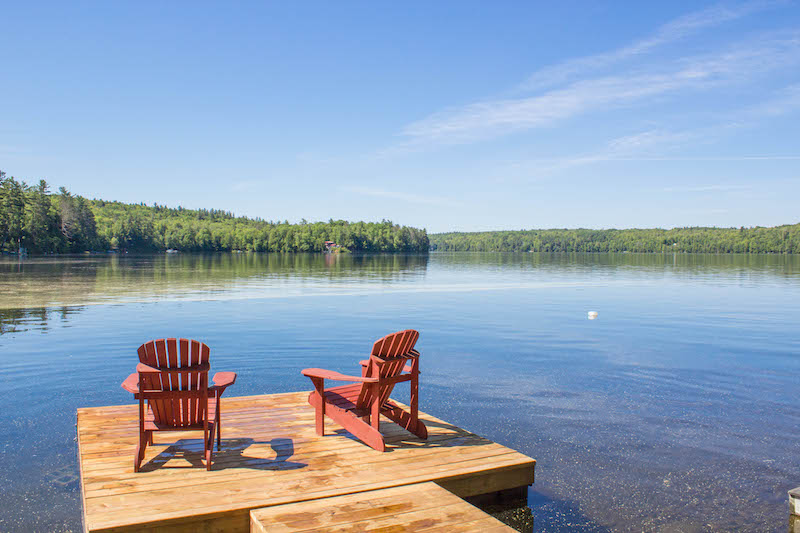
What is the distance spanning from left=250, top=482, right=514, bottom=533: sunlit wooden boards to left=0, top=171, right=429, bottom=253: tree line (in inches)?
4263

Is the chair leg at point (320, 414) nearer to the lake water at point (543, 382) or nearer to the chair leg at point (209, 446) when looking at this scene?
the chair leg at point (209, 446)

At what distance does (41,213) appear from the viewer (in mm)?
99750

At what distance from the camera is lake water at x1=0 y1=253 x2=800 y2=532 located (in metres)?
6.22

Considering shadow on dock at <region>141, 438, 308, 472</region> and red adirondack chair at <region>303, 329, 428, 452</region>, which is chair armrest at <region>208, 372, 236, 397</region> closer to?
shadow on dock at <region>141, 438, 308, 472</region>

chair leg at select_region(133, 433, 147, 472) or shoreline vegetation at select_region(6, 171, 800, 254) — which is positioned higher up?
shoreline vegetation at select_region(6, 171, 800, 254)

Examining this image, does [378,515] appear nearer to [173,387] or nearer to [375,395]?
[375,395]

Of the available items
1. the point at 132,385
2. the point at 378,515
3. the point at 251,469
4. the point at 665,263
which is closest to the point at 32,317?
the point at 132,385

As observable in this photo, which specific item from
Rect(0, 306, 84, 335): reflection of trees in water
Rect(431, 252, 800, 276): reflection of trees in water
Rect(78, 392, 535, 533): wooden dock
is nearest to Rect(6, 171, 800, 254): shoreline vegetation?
Rect(431, 252, 800, 276): reflection of trees in water

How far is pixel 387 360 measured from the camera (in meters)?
5.99

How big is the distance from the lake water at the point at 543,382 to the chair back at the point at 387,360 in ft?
6.81

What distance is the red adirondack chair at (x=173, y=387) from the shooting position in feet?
17.3

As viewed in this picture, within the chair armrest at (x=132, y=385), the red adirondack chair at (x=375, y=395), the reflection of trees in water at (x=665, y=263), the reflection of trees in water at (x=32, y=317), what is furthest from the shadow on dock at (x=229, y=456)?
the reflection of trees in water at (x=665, y=263)

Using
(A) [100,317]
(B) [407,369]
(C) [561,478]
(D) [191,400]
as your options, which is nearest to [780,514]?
(C) [561,478]

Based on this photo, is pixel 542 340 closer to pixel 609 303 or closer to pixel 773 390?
pixel 773 390
